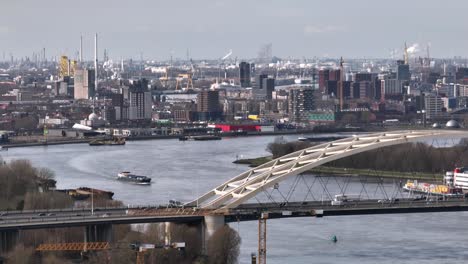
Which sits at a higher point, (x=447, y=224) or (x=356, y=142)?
→ (x=356, y=142)

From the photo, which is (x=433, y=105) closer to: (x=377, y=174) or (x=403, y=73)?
(x=403, y=73)

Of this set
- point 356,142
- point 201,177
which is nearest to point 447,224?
point 356,142

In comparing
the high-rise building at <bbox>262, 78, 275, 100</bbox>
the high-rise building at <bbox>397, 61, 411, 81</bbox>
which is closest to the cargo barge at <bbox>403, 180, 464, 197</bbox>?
the high-rise building at <bbox>262, 78, 275, 100</bbox>

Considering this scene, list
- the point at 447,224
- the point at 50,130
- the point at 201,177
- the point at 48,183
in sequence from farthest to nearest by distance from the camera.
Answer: the point at 50,130 → the point at 201,177 → the point at 48,183 → the point at 447,224

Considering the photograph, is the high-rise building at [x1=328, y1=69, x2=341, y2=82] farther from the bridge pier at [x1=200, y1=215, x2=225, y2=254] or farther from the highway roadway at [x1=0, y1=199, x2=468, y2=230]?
the bridge pier at [x1=200, y1=215, x2=225, y2=254]

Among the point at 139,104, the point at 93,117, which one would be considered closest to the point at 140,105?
the point at 139,104

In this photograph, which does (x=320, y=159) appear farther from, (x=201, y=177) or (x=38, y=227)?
(x=201, y=177)

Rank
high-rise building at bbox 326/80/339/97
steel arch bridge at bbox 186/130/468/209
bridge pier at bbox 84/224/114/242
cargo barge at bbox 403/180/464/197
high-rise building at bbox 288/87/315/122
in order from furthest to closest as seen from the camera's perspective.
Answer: high-rise building at bbox 326/80/339/97 → high-rise building at bbox 288/87/315/122 → cargo barge at bbox 403/180/464/197 → steel arch bridge at bbox 186/130/468/209 → bridge pier at bbox 84/224/114/242
